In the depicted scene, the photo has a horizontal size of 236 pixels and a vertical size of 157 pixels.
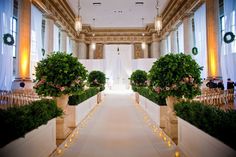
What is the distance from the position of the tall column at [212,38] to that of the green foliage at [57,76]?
24.6 ft

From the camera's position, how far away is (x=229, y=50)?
920 centimetres

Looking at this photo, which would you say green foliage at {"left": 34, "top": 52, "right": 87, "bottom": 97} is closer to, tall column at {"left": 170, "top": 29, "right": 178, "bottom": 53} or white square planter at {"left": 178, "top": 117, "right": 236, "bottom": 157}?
white square planter at {"left": 178, "top": 117, "right": 236, "bottom": 157}

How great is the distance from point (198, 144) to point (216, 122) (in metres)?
0.54

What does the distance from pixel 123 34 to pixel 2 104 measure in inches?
638

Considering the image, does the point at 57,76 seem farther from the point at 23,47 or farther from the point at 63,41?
the point at 63,41

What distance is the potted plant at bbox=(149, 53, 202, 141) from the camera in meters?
4.23

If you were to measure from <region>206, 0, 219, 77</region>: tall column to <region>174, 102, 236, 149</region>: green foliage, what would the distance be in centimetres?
753

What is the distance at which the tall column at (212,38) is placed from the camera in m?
9.89

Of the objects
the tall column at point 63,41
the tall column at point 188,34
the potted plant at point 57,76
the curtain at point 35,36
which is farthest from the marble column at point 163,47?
the potted plant at point 57,76

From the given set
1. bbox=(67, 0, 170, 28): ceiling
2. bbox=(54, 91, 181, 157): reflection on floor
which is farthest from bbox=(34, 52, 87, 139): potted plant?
bbox=(67, 0, 170, 28): ceiling

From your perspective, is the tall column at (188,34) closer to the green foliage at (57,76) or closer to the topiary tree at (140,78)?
the topiary tree at (140,78)

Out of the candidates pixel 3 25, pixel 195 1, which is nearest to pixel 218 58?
pixel 195 1

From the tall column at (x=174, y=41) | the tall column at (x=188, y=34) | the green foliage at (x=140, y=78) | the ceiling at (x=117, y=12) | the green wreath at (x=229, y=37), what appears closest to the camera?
the green wreath at (x=229, y=37)

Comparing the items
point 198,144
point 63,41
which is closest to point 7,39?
point 63,41
